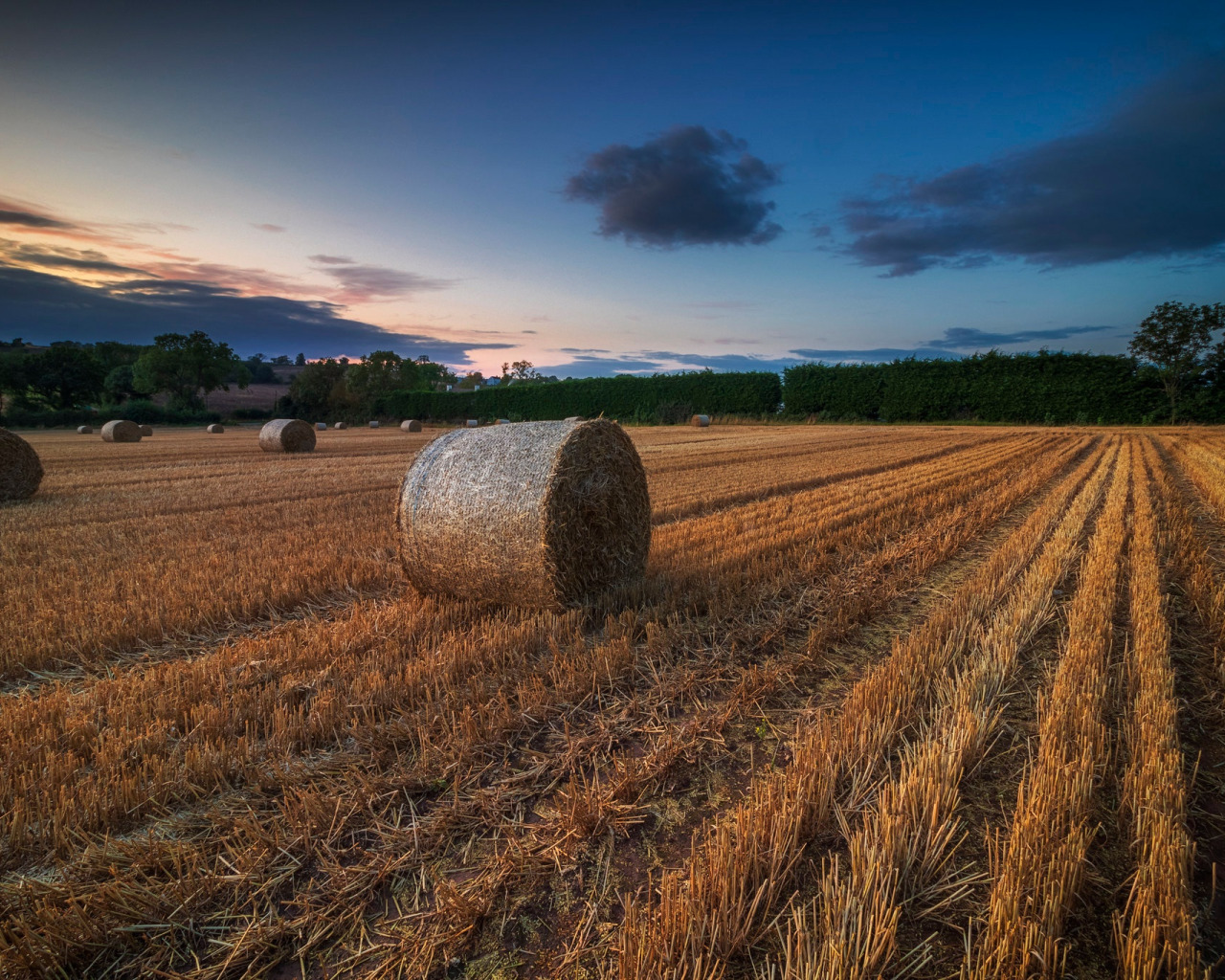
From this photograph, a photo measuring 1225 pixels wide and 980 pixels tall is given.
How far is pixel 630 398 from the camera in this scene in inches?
1812

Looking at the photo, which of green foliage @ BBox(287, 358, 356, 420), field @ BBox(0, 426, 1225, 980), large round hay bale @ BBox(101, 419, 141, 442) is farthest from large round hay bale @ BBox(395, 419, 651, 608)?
green foliage @ BBox(287, 358, 356, 420)

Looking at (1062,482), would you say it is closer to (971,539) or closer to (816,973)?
(971,539)

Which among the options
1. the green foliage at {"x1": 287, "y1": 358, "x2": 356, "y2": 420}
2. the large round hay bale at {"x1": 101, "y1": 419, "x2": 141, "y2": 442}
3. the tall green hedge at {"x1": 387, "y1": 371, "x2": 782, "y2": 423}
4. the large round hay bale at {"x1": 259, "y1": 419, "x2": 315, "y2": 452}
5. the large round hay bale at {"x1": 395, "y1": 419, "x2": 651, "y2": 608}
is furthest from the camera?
the green foliage at {"x1": 287, "y1": 358, "x2": 356, "y2": 420}

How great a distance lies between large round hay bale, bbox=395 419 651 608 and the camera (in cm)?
513

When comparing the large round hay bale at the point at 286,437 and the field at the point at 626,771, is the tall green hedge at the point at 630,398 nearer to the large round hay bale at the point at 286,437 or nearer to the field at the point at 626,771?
the large round hay bale at the point at 286,437

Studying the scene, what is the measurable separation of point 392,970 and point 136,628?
4.16 meters

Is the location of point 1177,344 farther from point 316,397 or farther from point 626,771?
point 316,397

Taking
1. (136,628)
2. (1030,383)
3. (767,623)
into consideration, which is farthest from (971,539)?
(1030,383)

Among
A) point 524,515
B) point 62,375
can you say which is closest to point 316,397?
point 62,375

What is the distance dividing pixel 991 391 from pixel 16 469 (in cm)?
4076

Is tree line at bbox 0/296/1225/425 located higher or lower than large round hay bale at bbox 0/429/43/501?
higher

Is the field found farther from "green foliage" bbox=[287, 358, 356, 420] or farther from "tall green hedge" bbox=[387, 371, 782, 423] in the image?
"green foliage" bbox=[287, 358, 356, 420]

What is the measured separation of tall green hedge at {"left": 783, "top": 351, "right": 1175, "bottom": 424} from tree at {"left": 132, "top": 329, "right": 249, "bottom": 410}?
61.1 meters

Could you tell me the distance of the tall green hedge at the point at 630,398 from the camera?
41.7 m
